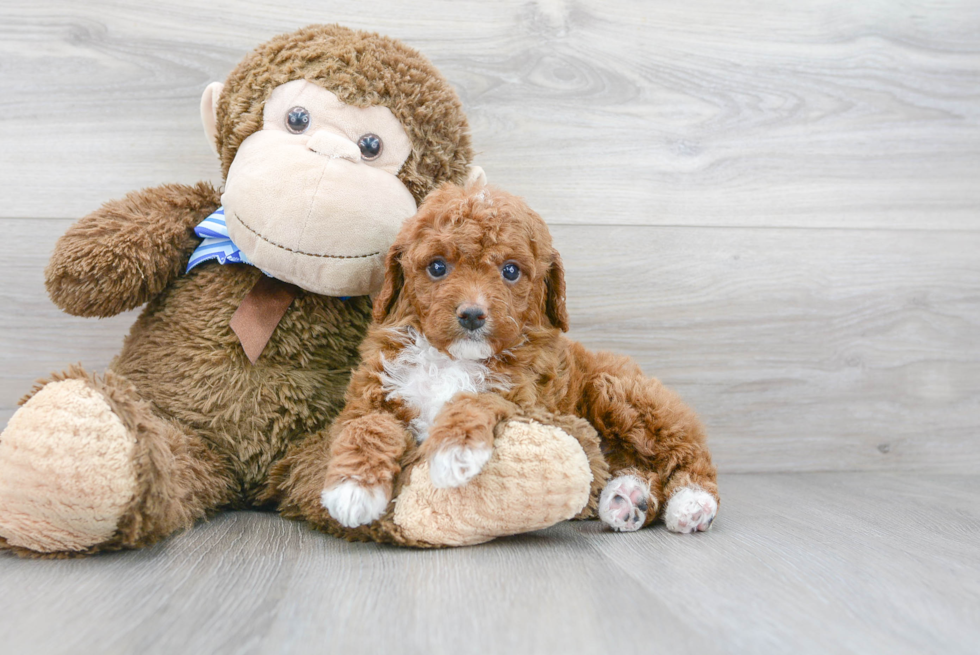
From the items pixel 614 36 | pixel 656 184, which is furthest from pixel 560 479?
pixel 614 36

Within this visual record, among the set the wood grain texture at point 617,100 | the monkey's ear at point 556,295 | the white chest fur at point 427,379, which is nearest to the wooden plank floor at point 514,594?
the white chest fur at point 427,379

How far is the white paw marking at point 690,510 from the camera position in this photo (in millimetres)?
1005

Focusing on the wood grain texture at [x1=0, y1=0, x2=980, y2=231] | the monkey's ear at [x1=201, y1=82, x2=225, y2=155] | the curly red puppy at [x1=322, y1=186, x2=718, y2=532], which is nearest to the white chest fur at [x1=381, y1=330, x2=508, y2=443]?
the curly red puppy at [x1=322, y1=186, x2=718, y2=532]

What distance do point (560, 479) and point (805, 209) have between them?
0.97m

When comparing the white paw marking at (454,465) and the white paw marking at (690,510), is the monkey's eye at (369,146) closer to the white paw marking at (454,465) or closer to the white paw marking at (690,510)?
the white paw marking at (454,465)

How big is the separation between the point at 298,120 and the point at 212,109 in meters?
0.19

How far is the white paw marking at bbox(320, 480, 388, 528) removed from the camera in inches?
32.5

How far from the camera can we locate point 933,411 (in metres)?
1.58

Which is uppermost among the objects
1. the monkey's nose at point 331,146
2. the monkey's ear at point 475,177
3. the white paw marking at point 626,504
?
the monkey's nose at point 331,146

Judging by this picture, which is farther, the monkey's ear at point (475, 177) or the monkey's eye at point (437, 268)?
the monkey's ear at point (475, 177)

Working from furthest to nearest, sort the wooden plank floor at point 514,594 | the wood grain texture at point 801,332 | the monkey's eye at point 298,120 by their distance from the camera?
the wood grain texture at point 801,332
the monkey's eye at point 298,120
the wooden plank floor at point 514,594

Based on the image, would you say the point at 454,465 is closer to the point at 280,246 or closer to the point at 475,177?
the point at 280,246

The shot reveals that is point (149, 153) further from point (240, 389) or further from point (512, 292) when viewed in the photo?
point (512, 292)

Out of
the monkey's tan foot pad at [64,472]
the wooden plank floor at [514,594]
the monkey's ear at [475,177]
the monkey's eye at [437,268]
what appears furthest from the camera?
the monkey's ear at [475,177]
